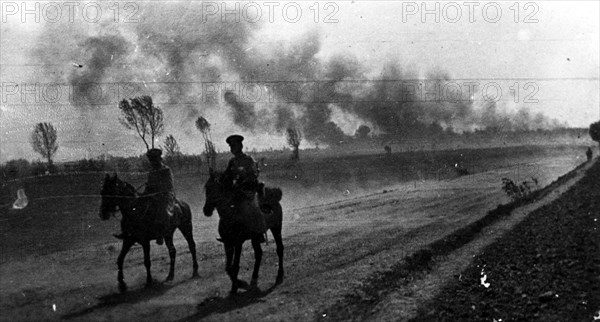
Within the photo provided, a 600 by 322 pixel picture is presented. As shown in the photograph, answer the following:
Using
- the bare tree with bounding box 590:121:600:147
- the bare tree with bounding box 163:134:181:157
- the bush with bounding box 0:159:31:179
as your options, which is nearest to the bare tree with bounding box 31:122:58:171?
the bush with bounding box 0:159:31:179

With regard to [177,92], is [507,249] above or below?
below

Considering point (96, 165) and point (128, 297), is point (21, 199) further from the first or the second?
point (128, 297)

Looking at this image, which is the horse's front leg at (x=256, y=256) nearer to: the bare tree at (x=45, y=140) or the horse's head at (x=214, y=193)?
the horse's head at (x=214, y=193)

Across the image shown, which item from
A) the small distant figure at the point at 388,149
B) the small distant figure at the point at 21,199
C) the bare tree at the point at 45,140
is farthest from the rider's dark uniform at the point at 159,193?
the small distant figure at the point at 388,149

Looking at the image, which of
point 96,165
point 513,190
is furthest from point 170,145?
point 513,190

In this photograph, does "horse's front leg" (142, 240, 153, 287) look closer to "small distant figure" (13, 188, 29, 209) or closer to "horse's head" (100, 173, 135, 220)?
"horse's head" (100, 173, 135, 220)

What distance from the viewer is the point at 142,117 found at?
12031 mm

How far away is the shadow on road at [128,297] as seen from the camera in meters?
8.38

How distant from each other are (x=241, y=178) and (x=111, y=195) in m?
2.68

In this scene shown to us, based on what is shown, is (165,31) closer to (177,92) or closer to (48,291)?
(177,92)

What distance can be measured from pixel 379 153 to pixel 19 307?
1655 centimetres

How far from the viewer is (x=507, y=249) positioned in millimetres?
12531

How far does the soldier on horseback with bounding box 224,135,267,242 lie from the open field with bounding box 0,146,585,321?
1.73 metres

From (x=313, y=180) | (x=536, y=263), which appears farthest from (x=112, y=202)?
(x=313, y=180)
